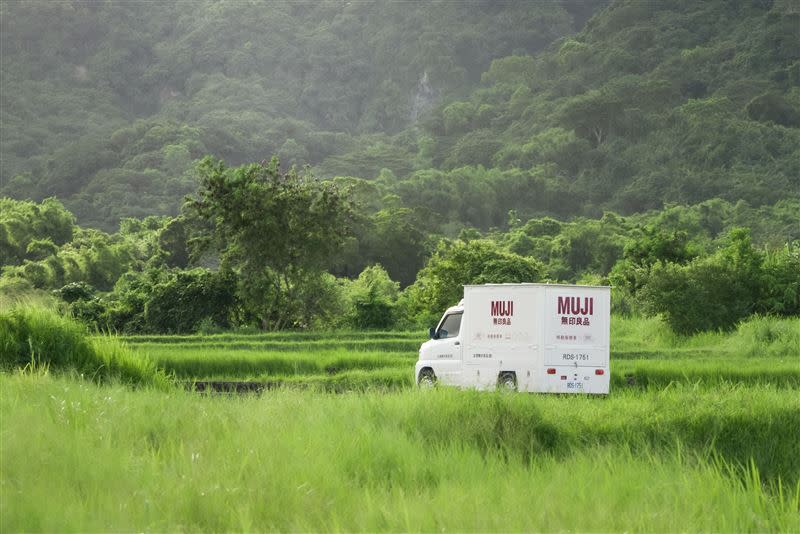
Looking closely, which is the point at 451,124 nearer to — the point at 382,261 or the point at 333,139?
the point at 333,139

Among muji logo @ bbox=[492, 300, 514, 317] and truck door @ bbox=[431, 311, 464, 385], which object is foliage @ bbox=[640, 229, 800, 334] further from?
muji logo @ bbox=[492, 300, 514, 317]

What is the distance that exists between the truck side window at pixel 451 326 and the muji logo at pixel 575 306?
7.74 ft

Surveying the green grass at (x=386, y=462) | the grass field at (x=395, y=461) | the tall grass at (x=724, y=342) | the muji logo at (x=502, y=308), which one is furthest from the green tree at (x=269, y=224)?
the green grass at (x=386, y=462)

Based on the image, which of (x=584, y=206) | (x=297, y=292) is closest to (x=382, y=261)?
(x=297, y=292)

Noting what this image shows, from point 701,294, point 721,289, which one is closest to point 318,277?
point 701,294

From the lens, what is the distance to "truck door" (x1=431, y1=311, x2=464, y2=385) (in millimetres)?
21297

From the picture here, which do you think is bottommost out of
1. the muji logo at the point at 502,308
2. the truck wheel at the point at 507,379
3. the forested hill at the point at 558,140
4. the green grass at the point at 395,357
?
the green grass at the point at 395,357

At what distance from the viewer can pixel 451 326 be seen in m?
22.0

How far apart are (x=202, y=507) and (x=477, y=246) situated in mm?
41141

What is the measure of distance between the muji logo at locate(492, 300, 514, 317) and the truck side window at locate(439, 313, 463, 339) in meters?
1.19

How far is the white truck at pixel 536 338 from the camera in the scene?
65.9 ft

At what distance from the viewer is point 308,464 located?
29.3 feet

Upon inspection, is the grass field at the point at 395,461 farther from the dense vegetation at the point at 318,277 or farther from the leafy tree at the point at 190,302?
the leafy tree at the point at 190,302

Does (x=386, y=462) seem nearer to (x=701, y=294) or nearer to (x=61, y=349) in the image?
(x=61, y=349)
